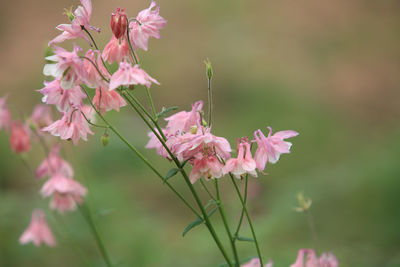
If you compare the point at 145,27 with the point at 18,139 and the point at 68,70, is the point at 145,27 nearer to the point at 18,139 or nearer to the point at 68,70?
the point at 68,70

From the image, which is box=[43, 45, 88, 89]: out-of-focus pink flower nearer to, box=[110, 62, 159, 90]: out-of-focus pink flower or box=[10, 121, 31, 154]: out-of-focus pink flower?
box=[110, 62, 159, 90]: out-of-focus pink flower

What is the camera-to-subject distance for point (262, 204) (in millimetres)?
3387

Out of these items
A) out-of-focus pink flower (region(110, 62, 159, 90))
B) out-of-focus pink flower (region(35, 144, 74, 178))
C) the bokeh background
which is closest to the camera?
out-of-focus pink flower (region(110, 62, 159, 90))

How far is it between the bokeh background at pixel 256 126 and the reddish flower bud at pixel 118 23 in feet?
2.99

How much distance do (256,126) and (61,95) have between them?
3787mm

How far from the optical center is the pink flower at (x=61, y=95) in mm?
1220

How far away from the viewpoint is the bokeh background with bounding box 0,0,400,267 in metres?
3.08

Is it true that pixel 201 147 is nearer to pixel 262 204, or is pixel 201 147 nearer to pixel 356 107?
pixel 262 204

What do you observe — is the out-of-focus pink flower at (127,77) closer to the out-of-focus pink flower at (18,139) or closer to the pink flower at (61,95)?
the pink flower at (61,95)

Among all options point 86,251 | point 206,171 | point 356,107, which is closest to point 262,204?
point 86,251

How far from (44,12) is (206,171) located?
8.10 metres

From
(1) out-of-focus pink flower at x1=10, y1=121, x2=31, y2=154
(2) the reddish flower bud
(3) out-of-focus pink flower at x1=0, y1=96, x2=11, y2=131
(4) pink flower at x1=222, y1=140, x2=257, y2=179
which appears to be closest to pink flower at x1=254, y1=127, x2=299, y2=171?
(4) pink flower at x1=222, y1=140, x2=257, y2=179

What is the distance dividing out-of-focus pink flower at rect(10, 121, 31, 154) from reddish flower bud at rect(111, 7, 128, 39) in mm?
1019

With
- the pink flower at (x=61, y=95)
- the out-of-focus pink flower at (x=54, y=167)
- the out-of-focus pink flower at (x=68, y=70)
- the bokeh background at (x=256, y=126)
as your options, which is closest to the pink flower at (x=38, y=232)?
the bokeh background at (x=256, y=126)
